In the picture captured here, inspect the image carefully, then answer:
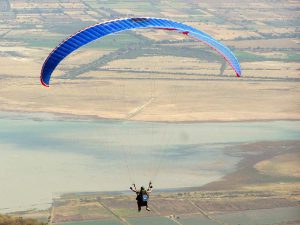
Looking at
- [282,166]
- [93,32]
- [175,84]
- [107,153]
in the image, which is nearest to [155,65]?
[175,84]

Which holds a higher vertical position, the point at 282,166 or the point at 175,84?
the point at 175,84

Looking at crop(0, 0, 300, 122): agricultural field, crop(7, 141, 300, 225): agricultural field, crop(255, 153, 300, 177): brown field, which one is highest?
crop(0, 0, 300, 122): agricultural field

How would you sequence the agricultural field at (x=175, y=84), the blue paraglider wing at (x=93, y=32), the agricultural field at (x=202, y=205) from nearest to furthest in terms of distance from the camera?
1. the blue paraglider wing at (x=93, y=32)
2. the agricultural field at (x=202, y=205)
3. the agricultural field at (x=175, y=84)

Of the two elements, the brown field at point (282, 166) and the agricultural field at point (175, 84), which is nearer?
the agricultural field at point (175, 84)

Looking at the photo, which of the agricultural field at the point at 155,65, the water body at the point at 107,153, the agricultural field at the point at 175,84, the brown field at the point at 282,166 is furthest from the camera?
the agricultural field at the point at 155,65

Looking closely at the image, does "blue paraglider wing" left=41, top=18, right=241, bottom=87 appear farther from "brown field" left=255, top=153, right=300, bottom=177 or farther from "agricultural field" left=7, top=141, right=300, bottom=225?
"brown field" left=255, top=153, right=300, bottom=177

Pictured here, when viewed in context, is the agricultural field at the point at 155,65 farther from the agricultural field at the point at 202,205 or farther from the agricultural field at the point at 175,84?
the agricultural field at the point at 202,205

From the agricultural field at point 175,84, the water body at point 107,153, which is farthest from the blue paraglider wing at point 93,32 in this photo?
the water body at point 107,153

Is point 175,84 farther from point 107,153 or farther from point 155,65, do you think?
point 107,153

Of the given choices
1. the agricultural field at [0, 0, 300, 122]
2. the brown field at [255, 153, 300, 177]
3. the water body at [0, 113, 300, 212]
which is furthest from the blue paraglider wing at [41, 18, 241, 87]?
the agricultural field at [0, 0, 300, 122]
